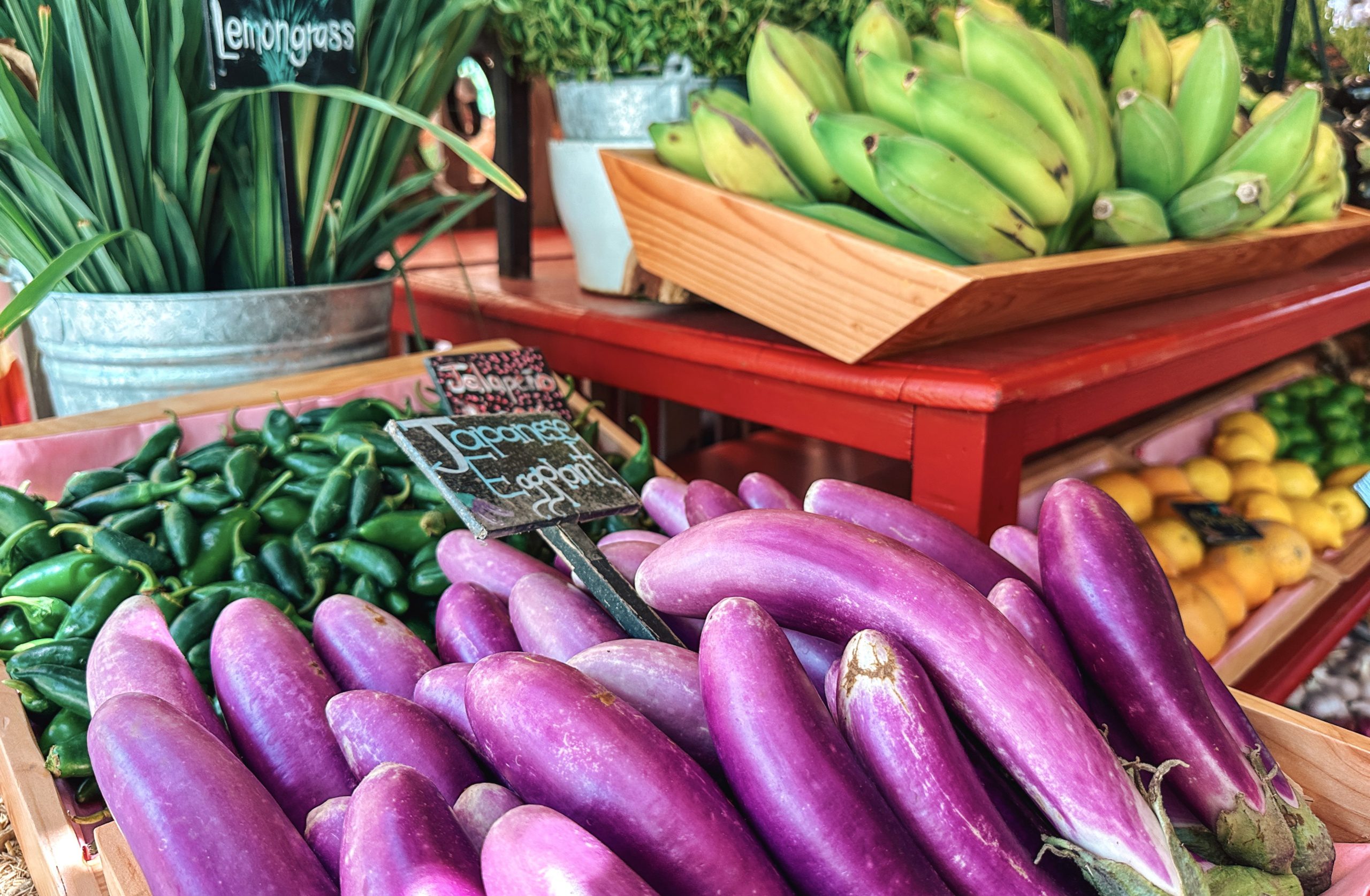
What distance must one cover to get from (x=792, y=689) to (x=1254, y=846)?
0.24 meters

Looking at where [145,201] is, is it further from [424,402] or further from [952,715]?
[952,715]

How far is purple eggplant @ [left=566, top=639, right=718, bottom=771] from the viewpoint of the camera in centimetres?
46

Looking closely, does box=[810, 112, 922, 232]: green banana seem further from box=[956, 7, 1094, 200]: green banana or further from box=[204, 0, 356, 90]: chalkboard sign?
box=[204, 0, 356, 90]: chalkboard sign

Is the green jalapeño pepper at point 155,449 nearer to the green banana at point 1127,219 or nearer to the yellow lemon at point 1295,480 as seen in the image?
the green banana at point 1127,219

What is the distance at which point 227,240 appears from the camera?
A: 1.16 metres

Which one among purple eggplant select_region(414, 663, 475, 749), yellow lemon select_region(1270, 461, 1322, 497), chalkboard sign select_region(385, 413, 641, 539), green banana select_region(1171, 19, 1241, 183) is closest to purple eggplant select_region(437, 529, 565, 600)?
chalkboard sign select_region(385, 413, 641, 539)

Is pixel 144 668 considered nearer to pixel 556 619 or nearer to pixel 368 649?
pixel 368 649

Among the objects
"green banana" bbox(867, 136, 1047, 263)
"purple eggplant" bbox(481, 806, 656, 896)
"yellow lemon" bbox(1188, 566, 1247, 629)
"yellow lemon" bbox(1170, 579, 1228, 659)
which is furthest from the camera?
"yellow lemon" bbox(1188, 566, 1247, 629)

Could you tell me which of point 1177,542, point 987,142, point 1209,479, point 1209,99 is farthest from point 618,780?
point 1209,479

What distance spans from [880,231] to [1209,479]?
2.85 feet

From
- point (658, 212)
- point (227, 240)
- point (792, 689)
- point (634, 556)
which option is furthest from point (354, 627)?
point (227, 240)

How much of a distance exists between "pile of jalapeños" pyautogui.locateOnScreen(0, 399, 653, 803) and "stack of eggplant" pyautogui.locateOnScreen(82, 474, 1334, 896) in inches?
7.1

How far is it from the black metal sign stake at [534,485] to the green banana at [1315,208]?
1189 mm

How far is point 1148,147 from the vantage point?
1.13 m
